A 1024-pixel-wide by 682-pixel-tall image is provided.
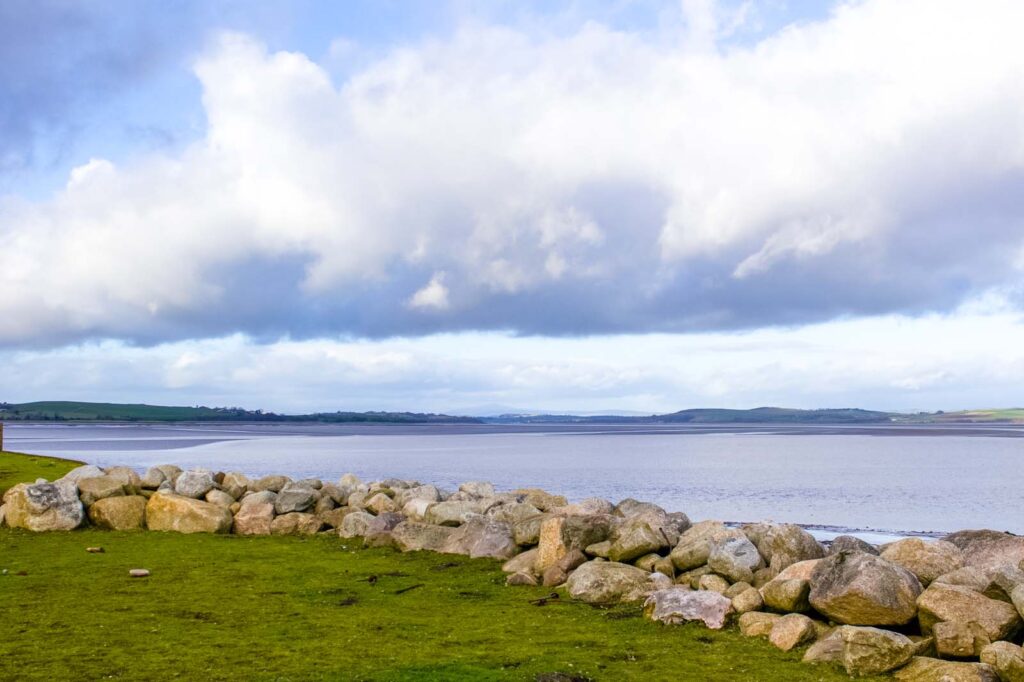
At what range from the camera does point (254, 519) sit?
78.7 feet

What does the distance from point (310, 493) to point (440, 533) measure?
199 inches

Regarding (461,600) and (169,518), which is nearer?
(461,600)

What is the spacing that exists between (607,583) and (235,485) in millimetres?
13771

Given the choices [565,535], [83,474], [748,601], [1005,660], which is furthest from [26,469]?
[1005,660]

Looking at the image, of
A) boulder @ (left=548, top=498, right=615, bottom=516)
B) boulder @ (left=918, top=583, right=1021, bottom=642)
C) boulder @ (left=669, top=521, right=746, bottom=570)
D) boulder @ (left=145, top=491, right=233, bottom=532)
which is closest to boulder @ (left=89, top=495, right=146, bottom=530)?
boulder @ (left=145, top=491, right=233, bottom=532)

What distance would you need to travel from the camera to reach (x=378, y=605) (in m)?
16.0

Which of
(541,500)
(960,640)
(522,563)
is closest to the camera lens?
(960,640)

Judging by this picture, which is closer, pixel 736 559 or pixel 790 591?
pixel 790 591

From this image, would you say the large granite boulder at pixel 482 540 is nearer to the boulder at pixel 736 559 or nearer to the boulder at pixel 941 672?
the boulder at pixel 736 559

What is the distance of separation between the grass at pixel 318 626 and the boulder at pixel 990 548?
17.7ft

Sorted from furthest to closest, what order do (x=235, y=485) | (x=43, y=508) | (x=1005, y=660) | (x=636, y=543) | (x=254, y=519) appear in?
1. (x=235, y=485)
2. (x=254, y=519)
3. (x=43, y=508)
4. (x=636, y=543)
5. (x=1005, y=660)

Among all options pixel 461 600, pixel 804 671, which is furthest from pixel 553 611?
pixel 804 671

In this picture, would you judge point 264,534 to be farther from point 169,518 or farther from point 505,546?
point 505,546

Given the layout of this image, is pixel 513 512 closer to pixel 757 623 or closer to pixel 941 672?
pixel 757 623
